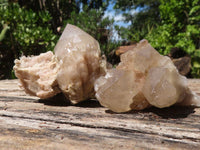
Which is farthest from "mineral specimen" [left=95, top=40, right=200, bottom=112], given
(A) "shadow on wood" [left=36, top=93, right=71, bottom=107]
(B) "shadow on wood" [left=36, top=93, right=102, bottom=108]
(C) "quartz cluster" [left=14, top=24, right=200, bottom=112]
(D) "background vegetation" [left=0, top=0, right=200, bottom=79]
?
(D) "background vegetation" [left=0, top=0, right=200, bottom=79]

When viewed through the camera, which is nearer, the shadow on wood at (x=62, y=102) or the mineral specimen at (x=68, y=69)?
the mineral specimen at (x=68, y=69)

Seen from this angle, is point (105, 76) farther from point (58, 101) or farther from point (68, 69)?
point (58, 101)

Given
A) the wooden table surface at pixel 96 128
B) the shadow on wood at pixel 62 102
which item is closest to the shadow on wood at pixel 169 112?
the wooden table surface at pixel 96 128

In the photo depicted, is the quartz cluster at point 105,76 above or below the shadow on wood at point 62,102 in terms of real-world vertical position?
above

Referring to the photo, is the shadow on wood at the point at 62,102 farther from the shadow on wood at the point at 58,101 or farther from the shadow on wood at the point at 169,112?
the shadow on wood at the point at 169,112

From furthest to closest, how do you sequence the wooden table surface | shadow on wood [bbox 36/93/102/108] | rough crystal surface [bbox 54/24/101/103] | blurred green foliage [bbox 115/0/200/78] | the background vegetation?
blurred green foliage [bbox 115/0/200/78]
the background vegetation
shadow on wood [bbox 36/93/102/108]
rough crystal surface [bbox 54/24/101/103]
the wooden table surface

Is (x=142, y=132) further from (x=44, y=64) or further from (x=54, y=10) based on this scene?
(x=54, y=10)

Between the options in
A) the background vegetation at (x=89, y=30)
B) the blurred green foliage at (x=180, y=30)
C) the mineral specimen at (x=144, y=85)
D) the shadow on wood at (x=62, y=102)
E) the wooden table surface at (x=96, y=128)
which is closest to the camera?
the wooden table surface at (x=96, y=128)

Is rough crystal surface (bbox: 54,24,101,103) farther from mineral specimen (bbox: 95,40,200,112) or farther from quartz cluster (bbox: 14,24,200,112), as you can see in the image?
mineral specimen (bbox: 95,40,200,112)
